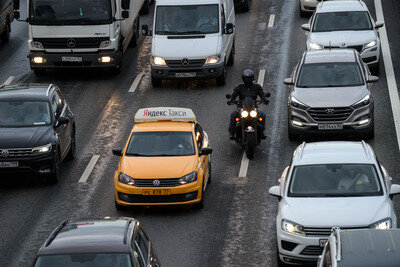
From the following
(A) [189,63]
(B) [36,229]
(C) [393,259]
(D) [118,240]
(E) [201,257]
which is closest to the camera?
(C) [393,259]

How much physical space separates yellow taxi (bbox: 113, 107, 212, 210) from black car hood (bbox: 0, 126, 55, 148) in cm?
194

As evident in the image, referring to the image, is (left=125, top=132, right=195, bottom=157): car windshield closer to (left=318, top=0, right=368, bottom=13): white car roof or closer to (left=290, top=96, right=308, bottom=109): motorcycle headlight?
(left=290, top=96, right=308, bottom=109): motorcycle headlight

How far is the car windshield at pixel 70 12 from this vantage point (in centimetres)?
3167

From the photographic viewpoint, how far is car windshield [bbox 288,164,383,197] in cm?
1842

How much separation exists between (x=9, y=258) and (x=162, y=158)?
391 cm

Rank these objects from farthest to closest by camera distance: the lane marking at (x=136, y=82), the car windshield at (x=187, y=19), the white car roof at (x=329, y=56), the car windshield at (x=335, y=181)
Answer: the lane marking at (x=136, y=82) < the car windshield at (x=187, y=19) < the white car roof at (x=329, y=56) < the car windshield at (x=335, y=181)

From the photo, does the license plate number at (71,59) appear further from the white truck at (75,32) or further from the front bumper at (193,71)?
the front bumper at (193,71)

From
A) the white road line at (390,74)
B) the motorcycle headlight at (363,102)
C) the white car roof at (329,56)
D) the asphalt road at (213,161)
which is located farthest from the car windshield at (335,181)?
the white car roof at (329,56)

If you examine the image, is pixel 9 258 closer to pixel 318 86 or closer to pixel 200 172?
pixel 200 172

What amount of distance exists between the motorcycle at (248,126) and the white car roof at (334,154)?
4.63 m

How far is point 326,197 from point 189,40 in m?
13.8

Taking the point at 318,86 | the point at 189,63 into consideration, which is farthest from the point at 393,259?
the point at 189,63

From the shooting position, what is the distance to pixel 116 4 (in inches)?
1266

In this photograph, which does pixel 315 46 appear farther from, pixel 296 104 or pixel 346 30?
pixel 296 104
